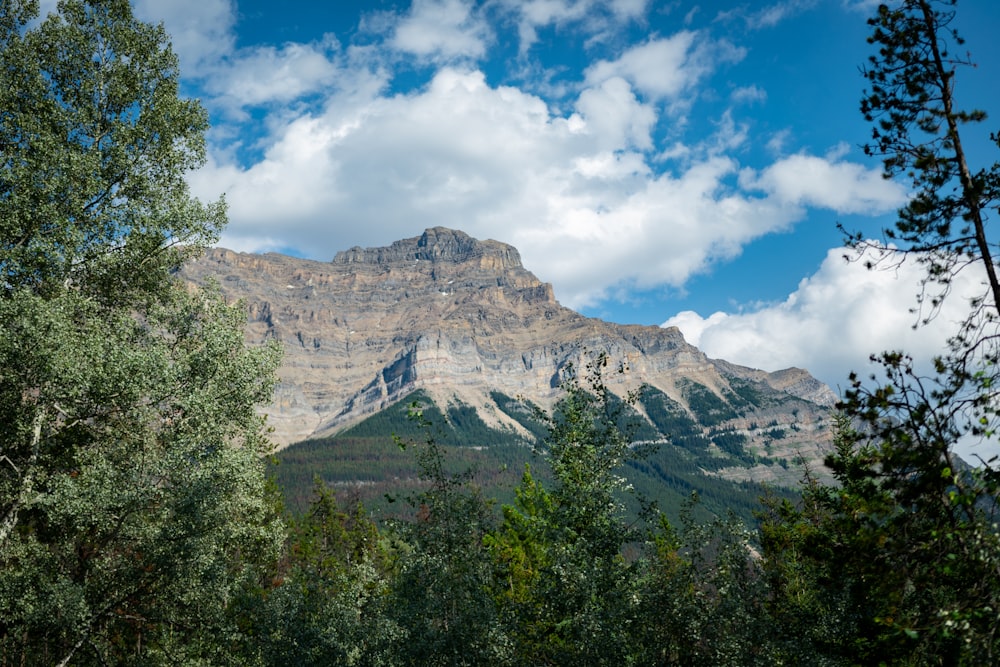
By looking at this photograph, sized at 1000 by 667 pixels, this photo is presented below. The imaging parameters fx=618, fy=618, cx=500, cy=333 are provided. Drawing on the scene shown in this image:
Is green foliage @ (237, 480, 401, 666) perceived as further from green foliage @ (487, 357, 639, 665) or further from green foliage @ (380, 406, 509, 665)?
green foliage @ (487, 357, 639, 665)

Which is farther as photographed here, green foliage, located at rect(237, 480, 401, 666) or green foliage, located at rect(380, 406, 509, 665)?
green foliage, located at rect(237, 480, 401, 666)

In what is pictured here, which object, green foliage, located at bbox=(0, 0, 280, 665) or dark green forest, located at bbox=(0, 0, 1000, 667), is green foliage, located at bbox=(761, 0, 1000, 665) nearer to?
dark green forest, located at bbox=(0, 0, 1000, 667)

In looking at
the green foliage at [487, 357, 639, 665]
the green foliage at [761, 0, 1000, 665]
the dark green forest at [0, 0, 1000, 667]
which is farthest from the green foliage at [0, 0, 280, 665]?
the green foliage at [761, 0, 1000, 665]

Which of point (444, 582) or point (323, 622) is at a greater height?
point (444, 582)

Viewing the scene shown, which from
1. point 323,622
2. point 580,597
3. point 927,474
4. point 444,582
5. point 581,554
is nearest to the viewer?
point 927,474

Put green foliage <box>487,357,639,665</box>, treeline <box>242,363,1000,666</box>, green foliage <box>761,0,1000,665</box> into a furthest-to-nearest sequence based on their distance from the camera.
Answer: treeline <box>242,363,1000,666</box> → green foliage <box>487,357,639,665</box> → green foliage <box>761,0,1000,665</box>

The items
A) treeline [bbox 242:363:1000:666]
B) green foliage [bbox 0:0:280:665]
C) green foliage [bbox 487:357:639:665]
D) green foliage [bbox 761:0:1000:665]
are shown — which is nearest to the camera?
green foliage [bbox 761:0:1000:665]

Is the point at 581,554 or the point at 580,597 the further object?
the point at 581,554

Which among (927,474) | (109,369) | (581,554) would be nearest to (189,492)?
(109,369)

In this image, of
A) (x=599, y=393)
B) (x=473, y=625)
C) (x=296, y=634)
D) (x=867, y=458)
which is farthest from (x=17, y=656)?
(x=867, y=458)

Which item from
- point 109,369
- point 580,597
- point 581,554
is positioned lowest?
point 580,597

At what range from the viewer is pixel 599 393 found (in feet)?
55.9

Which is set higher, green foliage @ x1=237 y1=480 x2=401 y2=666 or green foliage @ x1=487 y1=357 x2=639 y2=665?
green foliage @ x1=487 y1=357 x2=639 y2=665

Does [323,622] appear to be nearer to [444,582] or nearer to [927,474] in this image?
[444,582]
